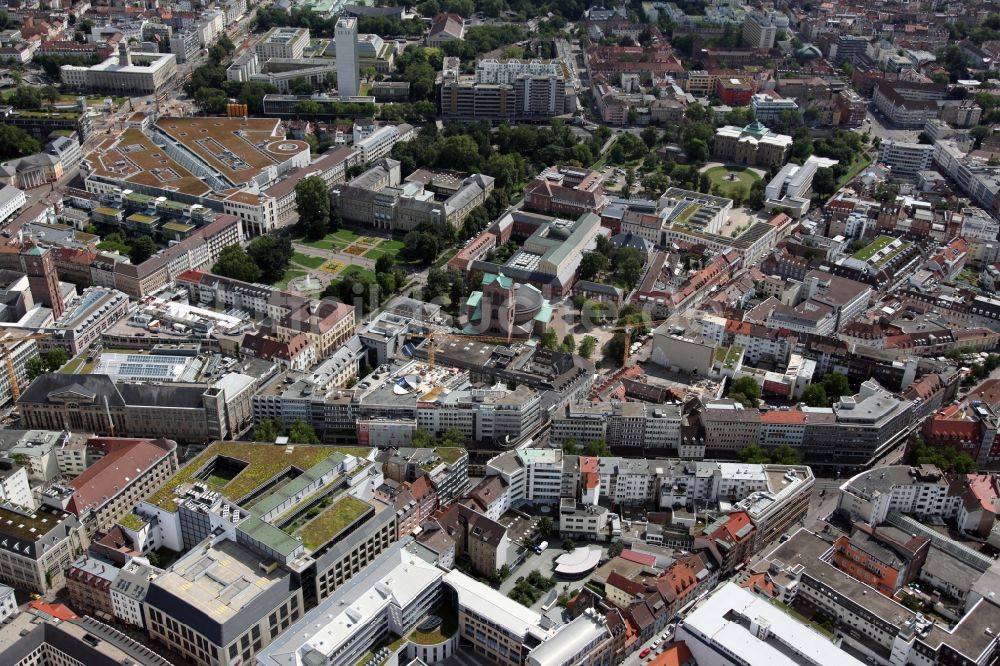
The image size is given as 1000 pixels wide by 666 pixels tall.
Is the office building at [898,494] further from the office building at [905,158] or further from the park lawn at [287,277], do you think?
the office building at [905,158]

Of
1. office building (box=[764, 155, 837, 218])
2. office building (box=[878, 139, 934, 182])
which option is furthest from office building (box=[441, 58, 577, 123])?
office building (box=[878, 139, 934, 182])

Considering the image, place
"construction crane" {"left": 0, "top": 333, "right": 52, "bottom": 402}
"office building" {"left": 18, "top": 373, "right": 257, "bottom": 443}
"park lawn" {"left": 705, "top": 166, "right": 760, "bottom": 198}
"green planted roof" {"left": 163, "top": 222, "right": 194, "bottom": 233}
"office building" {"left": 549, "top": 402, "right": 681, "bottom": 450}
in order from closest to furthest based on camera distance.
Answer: "office building" {"left": 549, "top": 402, "right": 681, "bottom": 450}, "office building" {"left": 18, "top": 373, "right": 257, "bottom": 443}, "construction crane" {"left": 0, "top": 333, "right": 52, "bottom": 402}, "green planted roof" {"left": 163, "top": 222, "right": 194, "bottom": 233}, "park lawn" {"left": 705, "top": 166, "right": 760, "bottom": 198}

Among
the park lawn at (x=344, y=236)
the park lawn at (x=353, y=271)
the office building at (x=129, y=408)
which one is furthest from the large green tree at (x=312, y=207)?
the office building at (x=129, y=408)

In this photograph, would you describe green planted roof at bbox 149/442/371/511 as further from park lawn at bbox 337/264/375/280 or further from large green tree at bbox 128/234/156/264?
large green tree at bbox 128/234/156/264

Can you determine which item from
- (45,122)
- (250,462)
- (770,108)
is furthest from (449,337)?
(770,108)

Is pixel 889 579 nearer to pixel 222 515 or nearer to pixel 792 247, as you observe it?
pixel 222 515

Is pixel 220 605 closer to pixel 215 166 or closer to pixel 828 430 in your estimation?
pixel 828 430
